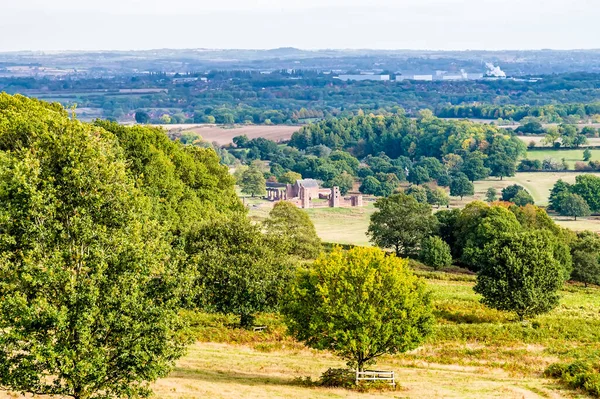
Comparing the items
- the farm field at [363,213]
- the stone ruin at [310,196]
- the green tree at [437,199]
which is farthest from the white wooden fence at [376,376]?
the green tree at [437,199]

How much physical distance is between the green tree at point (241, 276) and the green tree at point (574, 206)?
9810cm

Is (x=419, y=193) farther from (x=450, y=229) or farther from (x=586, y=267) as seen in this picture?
(x=586, y=267)

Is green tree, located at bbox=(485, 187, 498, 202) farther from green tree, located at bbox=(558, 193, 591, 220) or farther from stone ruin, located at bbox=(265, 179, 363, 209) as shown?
stone ruin, located at bbox=(265, 179, 363, 209)

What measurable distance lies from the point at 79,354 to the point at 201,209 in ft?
139

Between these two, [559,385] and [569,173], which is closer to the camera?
[559,385]

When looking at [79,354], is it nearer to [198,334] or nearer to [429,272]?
[198,334]

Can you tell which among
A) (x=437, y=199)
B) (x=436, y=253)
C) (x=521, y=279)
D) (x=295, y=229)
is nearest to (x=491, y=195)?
(x=437, y=199)

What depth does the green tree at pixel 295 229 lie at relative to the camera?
6925 cm

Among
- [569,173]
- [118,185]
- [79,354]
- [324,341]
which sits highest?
[118,185]

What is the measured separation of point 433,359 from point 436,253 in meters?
36.3

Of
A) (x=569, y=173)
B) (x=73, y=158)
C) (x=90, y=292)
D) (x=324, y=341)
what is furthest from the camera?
(x=569, y=173)

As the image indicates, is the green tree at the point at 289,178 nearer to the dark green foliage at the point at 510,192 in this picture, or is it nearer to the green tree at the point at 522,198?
the dark green foliage at the point at 510,192

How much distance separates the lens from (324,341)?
32.8 meters

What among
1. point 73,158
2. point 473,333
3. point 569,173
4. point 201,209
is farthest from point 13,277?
point 569,173
